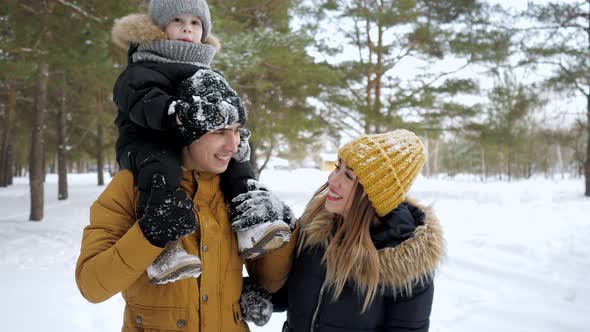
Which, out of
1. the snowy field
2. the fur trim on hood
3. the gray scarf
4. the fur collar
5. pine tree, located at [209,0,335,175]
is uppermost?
pine tree, located at [209,0,335,175]

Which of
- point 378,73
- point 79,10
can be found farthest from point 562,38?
point 79,10

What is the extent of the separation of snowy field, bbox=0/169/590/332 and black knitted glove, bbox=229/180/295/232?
95 centimetres

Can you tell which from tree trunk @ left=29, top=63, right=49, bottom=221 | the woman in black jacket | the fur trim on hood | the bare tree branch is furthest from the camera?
tree trunk @ left=29, top=63, right=49, bottom=221

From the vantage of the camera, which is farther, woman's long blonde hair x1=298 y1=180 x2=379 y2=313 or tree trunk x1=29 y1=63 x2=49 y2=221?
tree trunk x1=29 y1=63 x2=49 y2=221

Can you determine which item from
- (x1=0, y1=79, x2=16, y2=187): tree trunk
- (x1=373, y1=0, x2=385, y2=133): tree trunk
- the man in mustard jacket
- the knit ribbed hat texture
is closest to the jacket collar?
the man in mustard jacket

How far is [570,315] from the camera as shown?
3.71 m

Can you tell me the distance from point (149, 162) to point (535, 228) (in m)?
7.38

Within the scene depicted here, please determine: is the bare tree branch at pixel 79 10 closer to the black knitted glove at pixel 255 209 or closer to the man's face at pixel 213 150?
the man's face at pixel 213 150

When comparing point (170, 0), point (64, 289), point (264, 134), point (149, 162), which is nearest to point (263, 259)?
point (149, 162)

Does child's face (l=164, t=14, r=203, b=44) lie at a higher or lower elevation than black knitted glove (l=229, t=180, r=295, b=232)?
higher

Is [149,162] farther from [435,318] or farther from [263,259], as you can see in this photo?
[435,318]

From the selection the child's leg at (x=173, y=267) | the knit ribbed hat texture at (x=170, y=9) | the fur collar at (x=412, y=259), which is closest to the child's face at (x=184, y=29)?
the knit ribbed hat texture at (x=170, y=9)

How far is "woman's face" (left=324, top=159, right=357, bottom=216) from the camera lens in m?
1.79

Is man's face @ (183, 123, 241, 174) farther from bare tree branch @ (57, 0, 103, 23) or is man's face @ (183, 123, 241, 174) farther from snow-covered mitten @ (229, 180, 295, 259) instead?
bare tree branch @ (57, 0, 103, 23)
